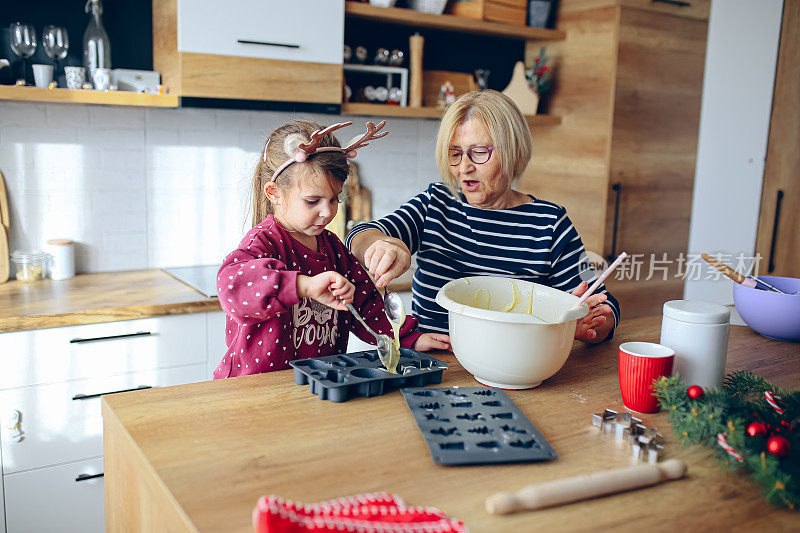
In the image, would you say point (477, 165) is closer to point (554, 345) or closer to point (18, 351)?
point (554, 345)

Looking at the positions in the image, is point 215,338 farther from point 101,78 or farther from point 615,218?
point 615,218

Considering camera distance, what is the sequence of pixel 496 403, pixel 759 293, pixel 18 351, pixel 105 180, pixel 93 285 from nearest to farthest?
pixel 496 403
pixel 759 293
pixel 18 351
pixel 93 285
pixel 105 180

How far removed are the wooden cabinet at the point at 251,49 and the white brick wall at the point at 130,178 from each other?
244 mm

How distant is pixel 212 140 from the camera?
2885mm

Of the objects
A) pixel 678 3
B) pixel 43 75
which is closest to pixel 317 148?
pixel 43 75

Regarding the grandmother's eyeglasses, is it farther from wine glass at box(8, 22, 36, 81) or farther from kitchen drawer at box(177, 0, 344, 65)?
wine glass at box(8, 22, 36, 81)

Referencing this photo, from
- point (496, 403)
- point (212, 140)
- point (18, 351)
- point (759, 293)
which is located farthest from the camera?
point (212, 140)

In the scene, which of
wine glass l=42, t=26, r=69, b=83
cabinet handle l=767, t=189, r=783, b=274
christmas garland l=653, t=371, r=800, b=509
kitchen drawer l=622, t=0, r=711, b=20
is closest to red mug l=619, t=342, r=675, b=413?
christmas garland l=653, t=371, r=800, b=509

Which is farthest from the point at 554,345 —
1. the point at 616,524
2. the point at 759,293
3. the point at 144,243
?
the point at 144,243

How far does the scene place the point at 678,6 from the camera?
3.14m

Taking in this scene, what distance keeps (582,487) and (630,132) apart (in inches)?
99.2

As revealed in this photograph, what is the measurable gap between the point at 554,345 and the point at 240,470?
0.60 metres

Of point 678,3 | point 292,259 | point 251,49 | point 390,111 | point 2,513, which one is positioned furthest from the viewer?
point 678,3

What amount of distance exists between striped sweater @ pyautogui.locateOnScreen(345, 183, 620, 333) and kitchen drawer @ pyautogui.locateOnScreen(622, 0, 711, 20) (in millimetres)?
1628
